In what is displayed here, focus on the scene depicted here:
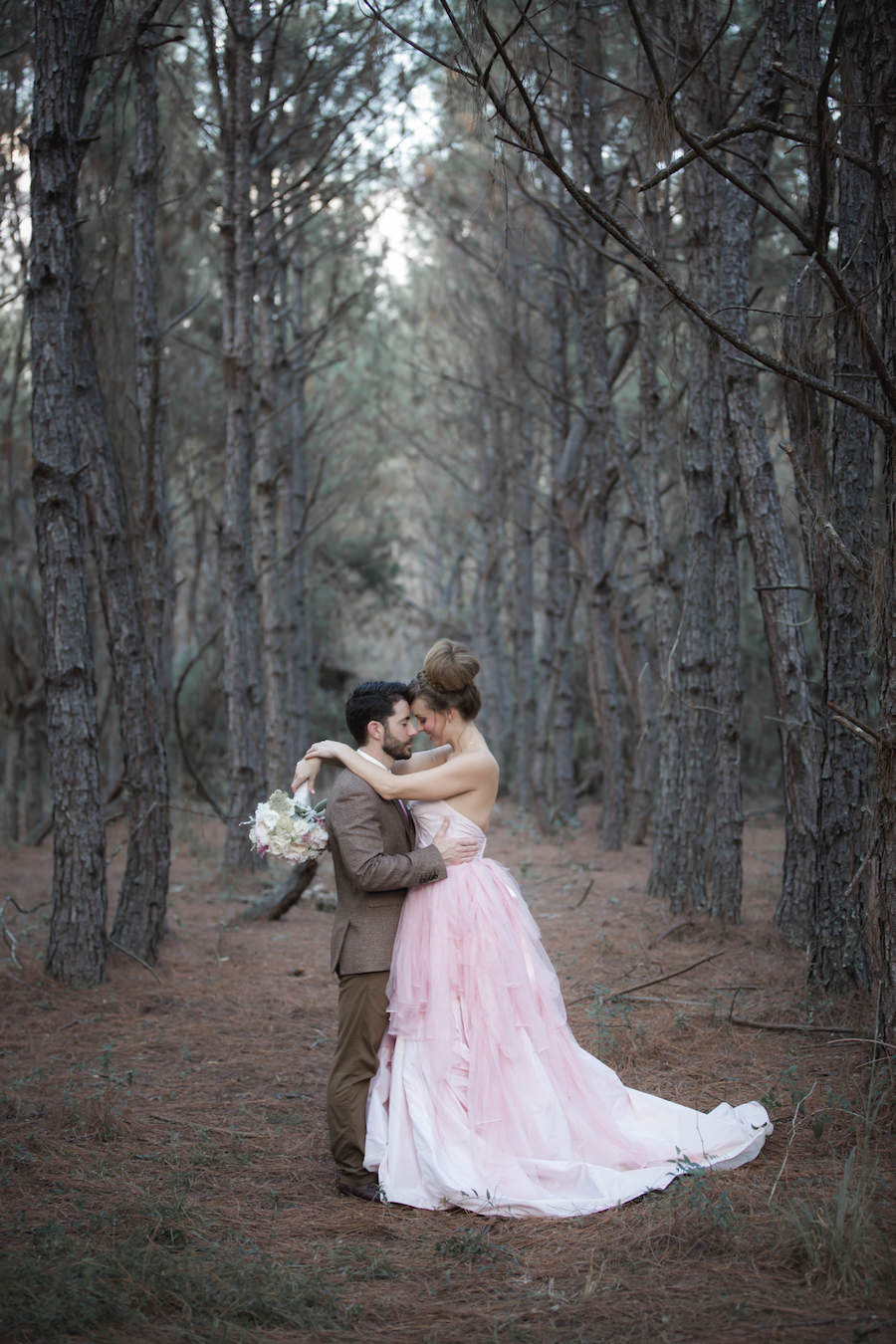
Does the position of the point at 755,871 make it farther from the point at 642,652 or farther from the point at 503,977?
the point at 503,977

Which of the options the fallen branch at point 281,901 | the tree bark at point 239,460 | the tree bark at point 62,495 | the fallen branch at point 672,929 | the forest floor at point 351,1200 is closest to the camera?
the forest floor at point 351,1200

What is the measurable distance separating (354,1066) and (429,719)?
4.38 feet

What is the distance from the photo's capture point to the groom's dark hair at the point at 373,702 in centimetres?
428

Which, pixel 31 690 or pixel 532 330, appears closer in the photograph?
pixel 31 690

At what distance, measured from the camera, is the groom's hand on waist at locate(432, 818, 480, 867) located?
4312mm

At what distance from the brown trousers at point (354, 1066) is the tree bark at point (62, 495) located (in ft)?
9.45

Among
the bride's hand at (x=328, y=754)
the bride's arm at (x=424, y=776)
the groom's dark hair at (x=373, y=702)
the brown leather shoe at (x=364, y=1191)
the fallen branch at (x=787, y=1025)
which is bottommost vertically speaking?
the brown leather shoe at (x=364, y=1191)

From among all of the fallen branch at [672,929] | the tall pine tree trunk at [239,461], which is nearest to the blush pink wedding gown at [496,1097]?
the fallen branch at [672,929]

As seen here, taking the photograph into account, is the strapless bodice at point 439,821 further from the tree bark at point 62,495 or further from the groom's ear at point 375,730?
the tree bark at point 62,495

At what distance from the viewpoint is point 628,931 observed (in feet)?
27.2

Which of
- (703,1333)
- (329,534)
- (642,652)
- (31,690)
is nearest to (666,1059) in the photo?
(703,1333)

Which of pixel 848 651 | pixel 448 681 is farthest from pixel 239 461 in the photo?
pixel 448 681

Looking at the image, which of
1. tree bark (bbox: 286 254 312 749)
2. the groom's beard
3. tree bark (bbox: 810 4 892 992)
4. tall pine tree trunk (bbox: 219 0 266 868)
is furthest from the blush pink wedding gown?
tree bark (bbox: 286 254 312 749)

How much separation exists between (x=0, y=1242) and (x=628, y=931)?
5676 millimetres
